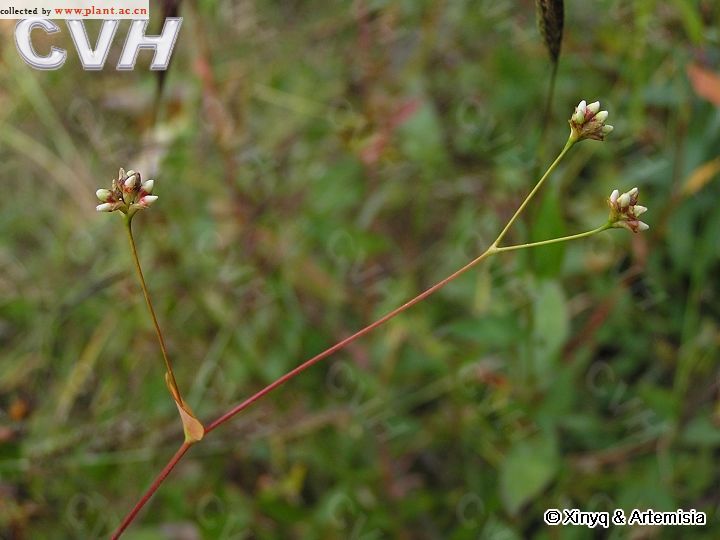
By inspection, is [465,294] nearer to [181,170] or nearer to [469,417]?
[469,417]

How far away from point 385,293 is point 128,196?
2.03 ft

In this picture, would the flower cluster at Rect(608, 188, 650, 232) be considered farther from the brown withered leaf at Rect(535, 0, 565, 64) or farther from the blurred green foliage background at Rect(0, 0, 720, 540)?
the blurred green foliage background at Rect(0, 0, 720, 540)

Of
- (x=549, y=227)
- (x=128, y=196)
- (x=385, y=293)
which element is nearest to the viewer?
(x=128, y=196)

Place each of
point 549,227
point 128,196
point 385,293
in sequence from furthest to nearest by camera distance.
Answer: point 385,293 < point 549,227 < point 128,196

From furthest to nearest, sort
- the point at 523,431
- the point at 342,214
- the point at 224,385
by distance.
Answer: the point at 342,214 < the point at 224,385 < the point at 523,431

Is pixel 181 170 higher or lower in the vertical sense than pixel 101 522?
higher

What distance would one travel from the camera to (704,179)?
0.92 m

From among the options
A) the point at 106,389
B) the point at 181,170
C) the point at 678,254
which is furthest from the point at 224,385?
the point at 678,254

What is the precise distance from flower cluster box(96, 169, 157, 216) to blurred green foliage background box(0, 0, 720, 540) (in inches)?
15.2

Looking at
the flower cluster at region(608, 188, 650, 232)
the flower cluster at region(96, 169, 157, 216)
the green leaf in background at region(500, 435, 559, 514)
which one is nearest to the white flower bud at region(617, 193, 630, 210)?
the flower cluster at region(608, 188, 650, 232)

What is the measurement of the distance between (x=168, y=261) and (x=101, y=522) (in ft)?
1.06

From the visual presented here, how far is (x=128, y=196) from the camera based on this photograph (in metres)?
0.47

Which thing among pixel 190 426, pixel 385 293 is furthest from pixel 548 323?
pixel 190 426

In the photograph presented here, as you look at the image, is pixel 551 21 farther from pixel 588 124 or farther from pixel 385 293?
pixel 385 293
